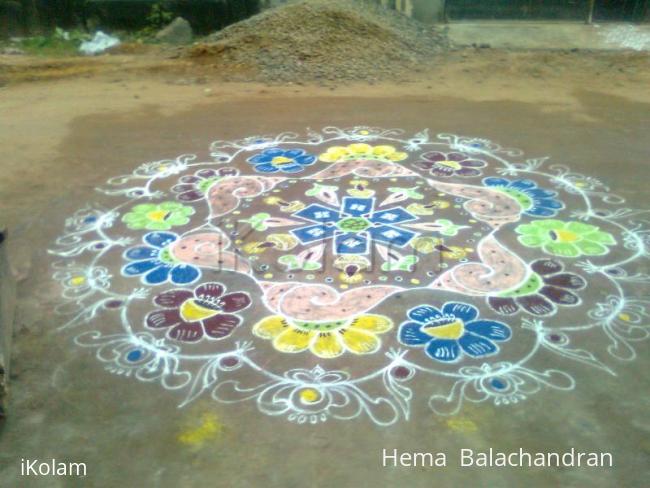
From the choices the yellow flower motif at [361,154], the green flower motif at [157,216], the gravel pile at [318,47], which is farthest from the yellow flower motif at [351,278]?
the gravel pile at [318,47]

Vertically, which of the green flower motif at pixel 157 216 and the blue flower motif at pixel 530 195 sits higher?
the blue flower motif at pixel 530 195

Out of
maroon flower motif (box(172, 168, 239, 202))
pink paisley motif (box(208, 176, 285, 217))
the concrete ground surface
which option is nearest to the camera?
the concrete ground surface

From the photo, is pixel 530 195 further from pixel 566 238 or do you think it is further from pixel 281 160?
pixel 281 160

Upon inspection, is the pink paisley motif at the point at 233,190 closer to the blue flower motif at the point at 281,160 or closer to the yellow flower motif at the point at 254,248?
the blue flower motif at the point at 281,160

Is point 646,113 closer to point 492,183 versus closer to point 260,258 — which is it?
point 492,183

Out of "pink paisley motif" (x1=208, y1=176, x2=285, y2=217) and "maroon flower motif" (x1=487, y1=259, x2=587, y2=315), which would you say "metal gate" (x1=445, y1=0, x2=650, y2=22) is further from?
"maroon flower motif" (x1=487, y1=259, x2=587, y2=315)

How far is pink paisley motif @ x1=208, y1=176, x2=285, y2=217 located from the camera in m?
4.59

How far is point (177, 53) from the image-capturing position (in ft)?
27.8

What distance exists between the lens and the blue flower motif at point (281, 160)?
5141mm

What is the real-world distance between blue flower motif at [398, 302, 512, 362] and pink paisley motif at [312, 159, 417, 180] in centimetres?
173

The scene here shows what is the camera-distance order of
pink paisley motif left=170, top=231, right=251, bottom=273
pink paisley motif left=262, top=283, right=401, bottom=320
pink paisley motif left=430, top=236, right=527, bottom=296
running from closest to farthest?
1. pink paisley motif left=262, top=283, right=401, bottom=320
2. pink paisley motif left=430, top=236, right=527, bottom=296
3. pink paisley motif left=170, top=231, right=251, bottom=273

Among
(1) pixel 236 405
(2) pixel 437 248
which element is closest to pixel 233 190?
(2) pixel 437 248

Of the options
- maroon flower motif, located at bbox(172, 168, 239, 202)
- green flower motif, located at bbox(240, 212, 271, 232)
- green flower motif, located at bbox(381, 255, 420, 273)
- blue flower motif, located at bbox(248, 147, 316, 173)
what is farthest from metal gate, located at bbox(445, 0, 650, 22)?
green flower motif, located at bbox(381, 255, 420, 273)

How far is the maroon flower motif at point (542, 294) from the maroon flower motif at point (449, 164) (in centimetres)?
138
